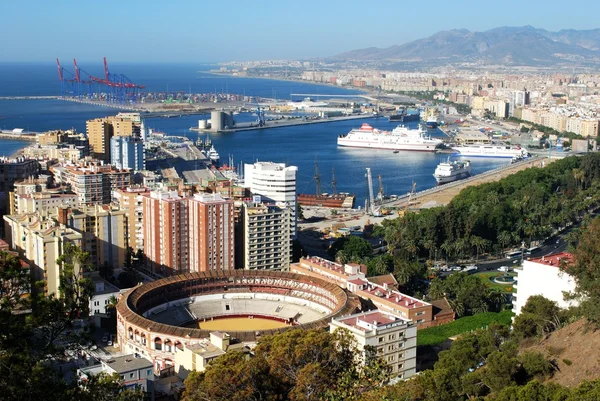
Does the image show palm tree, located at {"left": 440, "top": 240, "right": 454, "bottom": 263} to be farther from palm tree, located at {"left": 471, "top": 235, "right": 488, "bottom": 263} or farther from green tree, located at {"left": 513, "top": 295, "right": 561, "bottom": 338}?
green tree, located at {"left": 513, "top": 295, "right": 561, "bottom": 338}

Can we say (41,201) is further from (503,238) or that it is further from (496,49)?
(496,49)

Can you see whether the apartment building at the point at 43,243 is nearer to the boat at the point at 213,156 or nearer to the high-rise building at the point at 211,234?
the high-rise building at the point at 211,234

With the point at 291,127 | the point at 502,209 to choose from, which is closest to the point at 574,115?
the point at 291,127

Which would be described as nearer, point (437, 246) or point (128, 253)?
point (128, 253)

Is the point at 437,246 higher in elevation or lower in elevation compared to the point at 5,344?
lower

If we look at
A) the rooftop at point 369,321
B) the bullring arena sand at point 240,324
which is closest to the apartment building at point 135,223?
the bullring arena sand at point 240,324

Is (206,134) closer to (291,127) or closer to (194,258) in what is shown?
(291,127)
